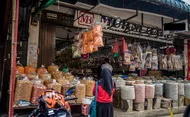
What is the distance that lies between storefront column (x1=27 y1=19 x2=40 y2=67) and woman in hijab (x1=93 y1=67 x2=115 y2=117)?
2.40 metres

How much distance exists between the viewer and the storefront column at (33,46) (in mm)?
5987

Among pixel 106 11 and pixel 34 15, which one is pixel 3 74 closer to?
pixel 34 15

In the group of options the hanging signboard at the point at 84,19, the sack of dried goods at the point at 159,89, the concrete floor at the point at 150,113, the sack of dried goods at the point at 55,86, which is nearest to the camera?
the sack of dried goods at the point at 55,86

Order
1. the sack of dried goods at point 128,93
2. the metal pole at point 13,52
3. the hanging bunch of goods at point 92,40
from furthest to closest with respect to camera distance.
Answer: the sack of dried goods at point 128,93 < the hanging bunch of goods at point 92,40 < the metal pole at point 13,52

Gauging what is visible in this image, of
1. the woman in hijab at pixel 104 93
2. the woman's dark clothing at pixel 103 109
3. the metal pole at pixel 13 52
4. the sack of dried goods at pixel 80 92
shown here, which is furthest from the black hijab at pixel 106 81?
the metal pole at pixel 13 52

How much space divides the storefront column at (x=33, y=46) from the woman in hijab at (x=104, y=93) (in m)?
2.40

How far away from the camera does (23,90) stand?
4340 mm

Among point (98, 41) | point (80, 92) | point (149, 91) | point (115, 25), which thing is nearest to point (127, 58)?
point (115, 25)

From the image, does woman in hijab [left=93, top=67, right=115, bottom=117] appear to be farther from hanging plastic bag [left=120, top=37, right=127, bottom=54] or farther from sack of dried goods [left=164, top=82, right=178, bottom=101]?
sack of dried goods [left=164, top=82, right=178, bottom=101]

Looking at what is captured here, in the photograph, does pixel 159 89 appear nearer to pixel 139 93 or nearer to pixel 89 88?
pixel 139 93

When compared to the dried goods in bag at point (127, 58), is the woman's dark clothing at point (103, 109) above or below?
below

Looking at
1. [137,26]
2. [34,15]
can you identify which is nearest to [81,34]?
[34,15]

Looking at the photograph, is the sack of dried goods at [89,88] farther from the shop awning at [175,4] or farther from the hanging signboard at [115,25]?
the shop awning at [175,4]

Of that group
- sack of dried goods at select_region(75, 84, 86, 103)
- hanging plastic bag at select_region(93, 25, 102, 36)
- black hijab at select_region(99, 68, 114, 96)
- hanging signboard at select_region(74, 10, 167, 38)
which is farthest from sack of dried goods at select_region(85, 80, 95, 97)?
hanging signboard at select_region(74, 10, 167, 38)
